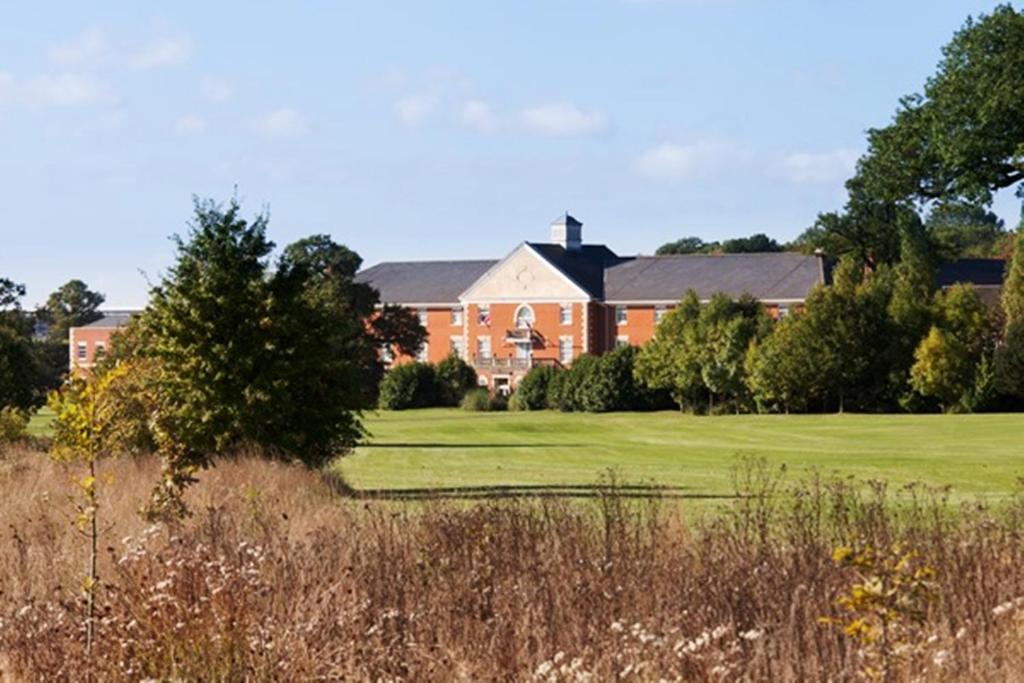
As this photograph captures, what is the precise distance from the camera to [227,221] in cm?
2711

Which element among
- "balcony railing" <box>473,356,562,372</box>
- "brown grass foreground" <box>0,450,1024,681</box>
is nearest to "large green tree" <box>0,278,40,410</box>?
"brown grass foreground" <box>0,450,1024,681</box>

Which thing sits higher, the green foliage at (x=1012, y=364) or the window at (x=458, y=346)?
the window at (x=458, y=346)

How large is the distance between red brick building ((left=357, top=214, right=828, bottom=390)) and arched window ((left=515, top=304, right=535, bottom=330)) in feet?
0.21

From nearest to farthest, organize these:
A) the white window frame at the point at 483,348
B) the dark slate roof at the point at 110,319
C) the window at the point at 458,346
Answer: the white window frame at the point at 483,348, the window at the point at 458,346, the dark slate roof at the point at 110,319

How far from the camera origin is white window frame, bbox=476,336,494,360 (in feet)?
353

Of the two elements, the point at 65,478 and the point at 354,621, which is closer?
the point at 354,621

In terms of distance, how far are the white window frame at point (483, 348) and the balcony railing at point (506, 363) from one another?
61cm

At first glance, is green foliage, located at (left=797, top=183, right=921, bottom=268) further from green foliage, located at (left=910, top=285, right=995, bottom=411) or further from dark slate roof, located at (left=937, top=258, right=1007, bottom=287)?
green foliage, located at (left=910, top=285, right=995, bottom=411)

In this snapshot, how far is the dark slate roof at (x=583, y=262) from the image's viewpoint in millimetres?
105312

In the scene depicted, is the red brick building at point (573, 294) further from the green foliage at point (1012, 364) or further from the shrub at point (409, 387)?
the green foliage at point (1012, 364)

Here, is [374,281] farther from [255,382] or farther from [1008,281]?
[255,382]

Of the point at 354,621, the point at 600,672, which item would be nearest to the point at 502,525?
the point at 354,621

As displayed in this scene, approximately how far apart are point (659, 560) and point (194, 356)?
16.0 metres

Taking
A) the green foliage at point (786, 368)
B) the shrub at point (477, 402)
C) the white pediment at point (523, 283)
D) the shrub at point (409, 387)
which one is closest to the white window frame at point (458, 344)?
the white pediment at point (523, 283)
